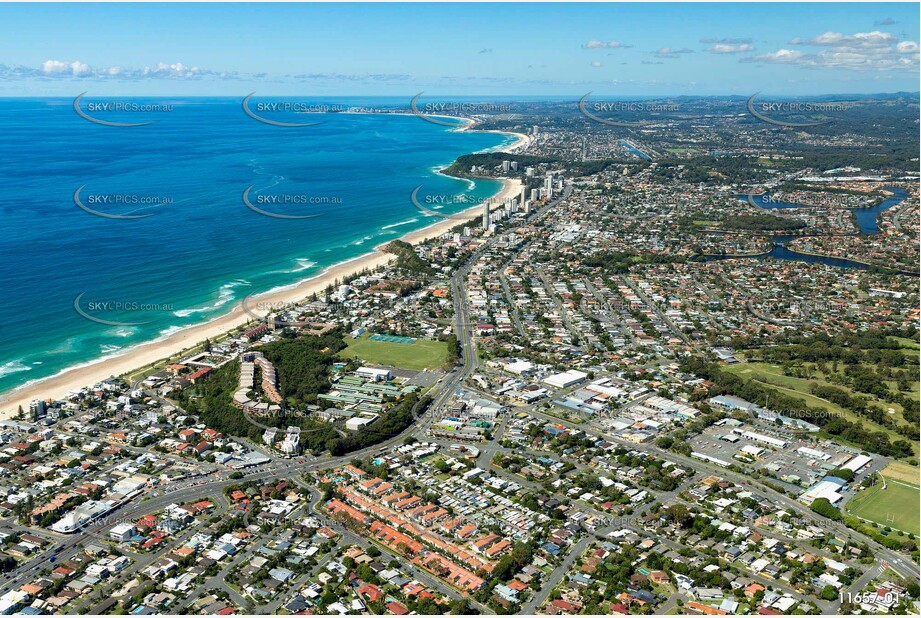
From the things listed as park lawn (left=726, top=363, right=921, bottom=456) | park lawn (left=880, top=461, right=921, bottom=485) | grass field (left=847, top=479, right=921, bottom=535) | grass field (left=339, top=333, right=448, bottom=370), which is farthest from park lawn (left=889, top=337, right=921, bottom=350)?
grass field (left=339, top=333, right=448, bottom=370)

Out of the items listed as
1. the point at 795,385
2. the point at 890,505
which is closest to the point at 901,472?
the point at 890,505

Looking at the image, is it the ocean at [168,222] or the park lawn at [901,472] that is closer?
the park lawn at [901,472]

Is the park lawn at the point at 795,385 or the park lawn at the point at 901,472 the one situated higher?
the park lawn at the point at 795,385

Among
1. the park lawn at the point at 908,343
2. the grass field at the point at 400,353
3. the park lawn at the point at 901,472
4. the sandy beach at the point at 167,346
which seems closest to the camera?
the park lawn at the point at 901,472

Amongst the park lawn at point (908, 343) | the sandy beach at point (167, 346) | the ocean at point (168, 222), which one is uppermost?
the ocean at point (168, 222)

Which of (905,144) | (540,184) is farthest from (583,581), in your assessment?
(905,144)

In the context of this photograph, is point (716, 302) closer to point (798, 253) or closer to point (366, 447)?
point (798, 253)

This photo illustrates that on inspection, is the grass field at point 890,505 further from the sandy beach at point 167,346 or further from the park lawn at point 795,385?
the sandy beach at point 167,346

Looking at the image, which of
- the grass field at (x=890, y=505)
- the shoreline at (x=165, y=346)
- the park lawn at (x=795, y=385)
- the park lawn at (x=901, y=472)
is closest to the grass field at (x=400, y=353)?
the shoreline at (x=165, y=346)
